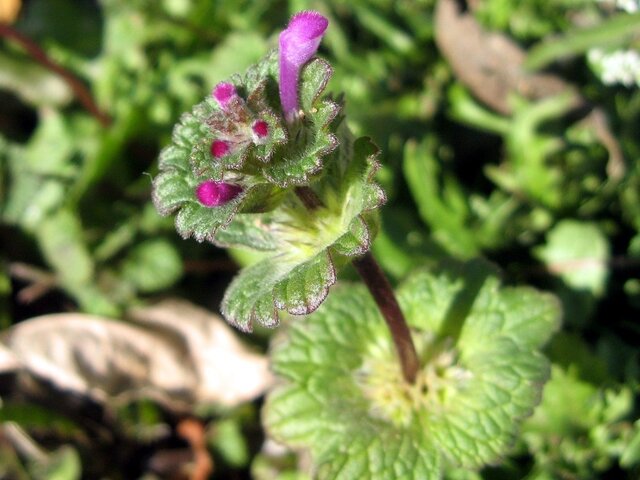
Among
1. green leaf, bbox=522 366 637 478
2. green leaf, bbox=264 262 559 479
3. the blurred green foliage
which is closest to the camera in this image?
green leaf, bbox=264 262 559 479

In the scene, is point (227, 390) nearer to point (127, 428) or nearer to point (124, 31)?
point (127, 428)

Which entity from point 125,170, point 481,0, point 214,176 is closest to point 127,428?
point 125,170

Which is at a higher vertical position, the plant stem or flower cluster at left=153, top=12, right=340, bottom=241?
flower cluster at left=153, top=12, right=340, bottom=241

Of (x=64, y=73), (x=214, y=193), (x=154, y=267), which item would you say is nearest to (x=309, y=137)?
(x=214, y=193)

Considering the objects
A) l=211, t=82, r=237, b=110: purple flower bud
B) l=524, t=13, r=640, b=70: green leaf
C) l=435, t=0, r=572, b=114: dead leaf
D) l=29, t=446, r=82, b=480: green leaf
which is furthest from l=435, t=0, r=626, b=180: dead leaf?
l=29, t=446, r=82, b=480: green leaf

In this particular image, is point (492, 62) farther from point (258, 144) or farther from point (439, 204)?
point (258, 144)

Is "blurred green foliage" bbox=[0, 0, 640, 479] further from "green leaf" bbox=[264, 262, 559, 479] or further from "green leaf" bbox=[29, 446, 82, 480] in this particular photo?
"green leaf" bbox=[264, 262, 559, 479]

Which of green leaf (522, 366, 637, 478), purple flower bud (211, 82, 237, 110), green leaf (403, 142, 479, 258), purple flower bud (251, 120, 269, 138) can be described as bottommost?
green leaf (522, 366, 637, 478)

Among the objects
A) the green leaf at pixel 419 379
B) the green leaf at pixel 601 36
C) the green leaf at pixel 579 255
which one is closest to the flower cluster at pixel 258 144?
the green leaf at pixel 419 379
